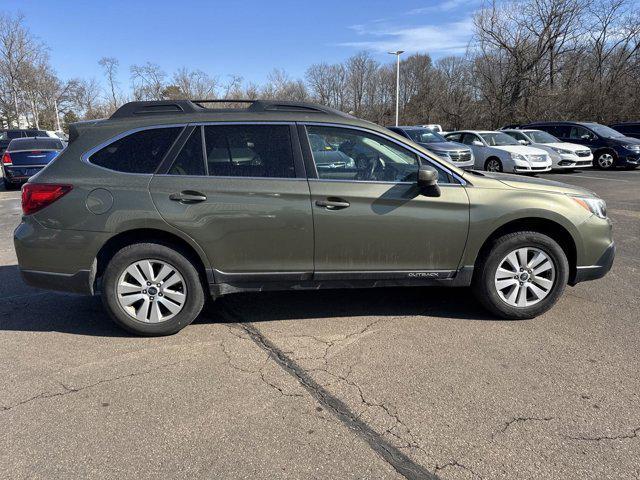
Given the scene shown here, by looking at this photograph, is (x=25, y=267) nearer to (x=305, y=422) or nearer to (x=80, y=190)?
(x=80, y=190)

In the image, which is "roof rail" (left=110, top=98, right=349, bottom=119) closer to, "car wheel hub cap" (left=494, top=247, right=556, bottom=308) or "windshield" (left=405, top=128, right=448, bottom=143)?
"car wheel hub cap" (left=494, top=247, right=556, bottom=308)

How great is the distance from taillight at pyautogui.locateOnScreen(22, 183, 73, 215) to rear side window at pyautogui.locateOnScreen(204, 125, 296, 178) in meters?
1.15

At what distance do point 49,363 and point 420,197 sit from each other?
3102mm

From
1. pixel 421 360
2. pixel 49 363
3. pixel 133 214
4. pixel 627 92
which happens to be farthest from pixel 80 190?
pixel 627 92

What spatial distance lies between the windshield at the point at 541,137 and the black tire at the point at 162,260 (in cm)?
1773

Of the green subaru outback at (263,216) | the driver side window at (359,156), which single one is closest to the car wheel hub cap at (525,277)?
the green subaru outback at (263,216)

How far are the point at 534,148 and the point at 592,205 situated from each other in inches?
532

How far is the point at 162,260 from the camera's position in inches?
153

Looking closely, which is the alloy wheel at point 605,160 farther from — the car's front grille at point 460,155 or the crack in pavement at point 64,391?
the crack in pavement at point 64,391

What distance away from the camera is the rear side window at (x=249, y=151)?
392 cm

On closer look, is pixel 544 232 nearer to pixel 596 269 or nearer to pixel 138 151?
pixel 596 269

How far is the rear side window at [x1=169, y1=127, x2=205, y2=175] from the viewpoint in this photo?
12.8 feet

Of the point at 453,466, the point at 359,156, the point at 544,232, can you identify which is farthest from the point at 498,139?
the point at 453,466

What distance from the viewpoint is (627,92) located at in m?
29.7
